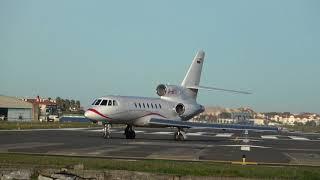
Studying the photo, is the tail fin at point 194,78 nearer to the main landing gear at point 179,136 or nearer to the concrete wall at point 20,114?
the main landing gear at point 179,136

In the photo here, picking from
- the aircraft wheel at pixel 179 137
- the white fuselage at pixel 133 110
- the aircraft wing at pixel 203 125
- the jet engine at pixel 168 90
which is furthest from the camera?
the jet engine at pixel 168 90

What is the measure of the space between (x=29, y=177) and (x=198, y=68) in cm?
4524

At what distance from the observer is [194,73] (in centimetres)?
6128

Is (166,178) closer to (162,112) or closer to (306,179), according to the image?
(306,179)

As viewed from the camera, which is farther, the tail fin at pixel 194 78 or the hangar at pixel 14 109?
the hangar at pixel 14 109

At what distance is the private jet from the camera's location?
161 ft

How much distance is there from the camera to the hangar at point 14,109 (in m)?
150

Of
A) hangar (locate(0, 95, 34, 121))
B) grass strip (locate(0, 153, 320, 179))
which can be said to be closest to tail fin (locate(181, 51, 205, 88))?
grass strip (locate(0, 153, 320, 179))

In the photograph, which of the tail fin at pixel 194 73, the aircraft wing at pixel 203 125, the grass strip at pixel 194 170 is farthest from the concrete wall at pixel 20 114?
the grass strip at pixel 194 170

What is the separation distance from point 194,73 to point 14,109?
10128 cm

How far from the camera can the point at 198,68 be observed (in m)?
61.7

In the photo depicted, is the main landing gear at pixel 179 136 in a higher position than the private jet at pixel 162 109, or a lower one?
lower

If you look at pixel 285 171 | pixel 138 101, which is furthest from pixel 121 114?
pixel 285 171

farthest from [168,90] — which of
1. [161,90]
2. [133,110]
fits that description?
[133,110]
